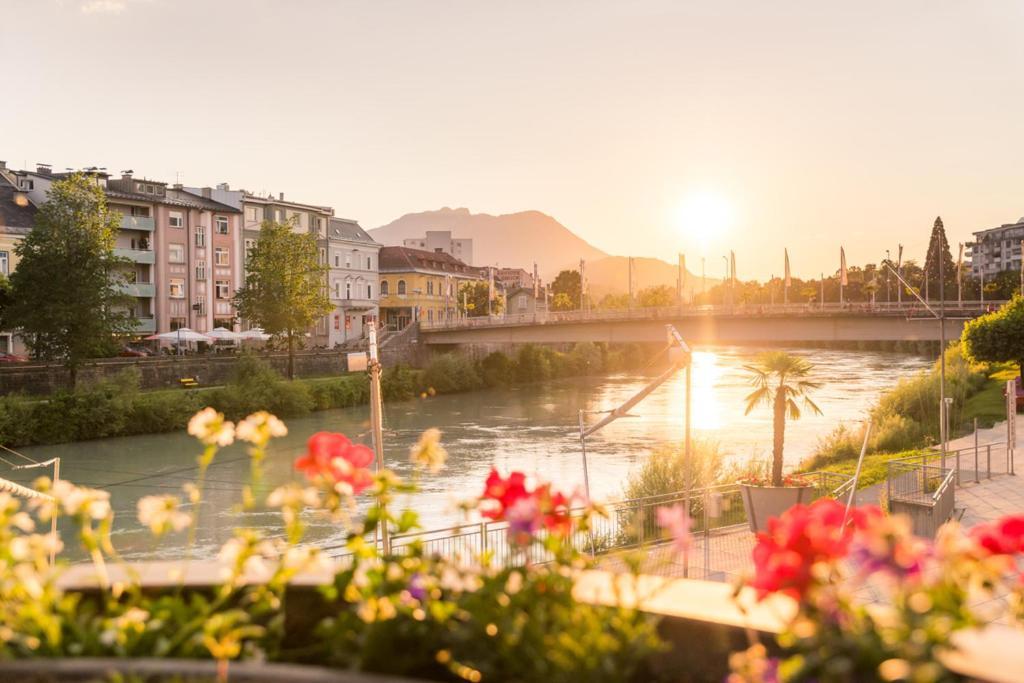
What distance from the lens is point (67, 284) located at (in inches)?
1581

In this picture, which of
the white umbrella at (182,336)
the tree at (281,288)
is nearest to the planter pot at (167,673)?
the tree at (281,288)

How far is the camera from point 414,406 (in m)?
53.6

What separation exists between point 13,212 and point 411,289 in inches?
1543

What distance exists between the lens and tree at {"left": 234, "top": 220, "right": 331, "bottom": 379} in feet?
176

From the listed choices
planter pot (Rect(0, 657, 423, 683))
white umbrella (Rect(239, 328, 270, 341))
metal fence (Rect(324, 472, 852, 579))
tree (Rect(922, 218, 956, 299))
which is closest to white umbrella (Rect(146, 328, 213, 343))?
white umbrella (Rect(239, 328, 270, 341))

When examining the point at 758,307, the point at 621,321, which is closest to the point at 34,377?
the point at 621,321

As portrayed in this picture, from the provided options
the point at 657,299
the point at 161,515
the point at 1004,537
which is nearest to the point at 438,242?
the point at 657,299

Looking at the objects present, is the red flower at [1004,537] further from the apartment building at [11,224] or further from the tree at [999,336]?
the apartment building at [11,224]

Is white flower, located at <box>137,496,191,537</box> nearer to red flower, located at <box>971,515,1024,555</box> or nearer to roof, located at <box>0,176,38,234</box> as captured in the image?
red flower, located at <box>971,515,1024,555</box>

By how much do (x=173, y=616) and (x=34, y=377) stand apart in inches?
1670

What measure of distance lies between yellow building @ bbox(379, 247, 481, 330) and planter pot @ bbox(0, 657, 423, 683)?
256 ft

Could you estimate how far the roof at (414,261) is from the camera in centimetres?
8631

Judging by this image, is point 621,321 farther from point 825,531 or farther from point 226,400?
point 825,531

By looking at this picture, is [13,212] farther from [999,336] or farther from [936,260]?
[936,260]
